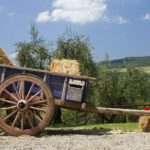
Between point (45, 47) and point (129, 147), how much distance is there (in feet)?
86.6

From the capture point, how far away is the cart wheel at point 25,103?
1319cm

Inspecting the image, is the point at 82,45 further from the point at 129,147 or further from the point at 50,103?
the point at 129,147

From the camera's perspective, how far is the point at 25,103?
520 inches

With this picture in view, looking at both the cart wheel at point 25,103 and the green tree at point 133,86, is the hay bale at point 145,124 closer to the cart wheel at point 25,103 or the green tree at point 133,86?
the cart wheel at point 25,103

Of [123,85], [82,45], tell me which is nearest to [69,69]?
[82,45]

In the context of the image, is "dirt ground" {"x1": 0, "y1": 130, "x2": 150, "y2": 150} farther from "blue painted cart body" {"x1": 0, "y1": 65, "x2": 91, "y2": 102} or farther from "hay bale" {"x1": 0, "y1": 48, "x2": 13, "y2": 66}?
"hay bale" {"x1": 0, "y1": 48, "x2": 13, "y2": 66}

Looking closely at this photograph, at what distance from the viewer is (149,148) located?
10656 mm

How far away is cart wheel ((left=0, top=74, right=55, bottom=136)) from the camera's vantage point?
13.2 meters

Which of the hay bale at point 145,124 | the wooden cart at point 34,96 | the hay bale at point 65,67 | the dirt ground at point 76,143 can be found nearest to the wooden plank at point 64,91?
the wooden cart at point 34,96

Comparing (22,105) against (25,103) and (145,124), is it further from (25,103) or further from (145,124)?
(145,124)

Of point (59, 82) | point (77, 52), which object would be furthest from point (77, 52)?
point (59, 82)

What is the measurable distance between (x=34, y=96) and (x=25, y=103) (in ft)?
1.16

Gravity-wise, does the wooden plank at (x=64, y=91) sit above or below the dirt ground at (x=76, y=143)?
above

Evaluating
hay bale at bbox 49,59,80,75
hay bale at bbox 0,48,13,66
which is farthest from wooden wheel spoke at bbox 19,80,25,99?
hay bale at bbox 49,59,80,75
